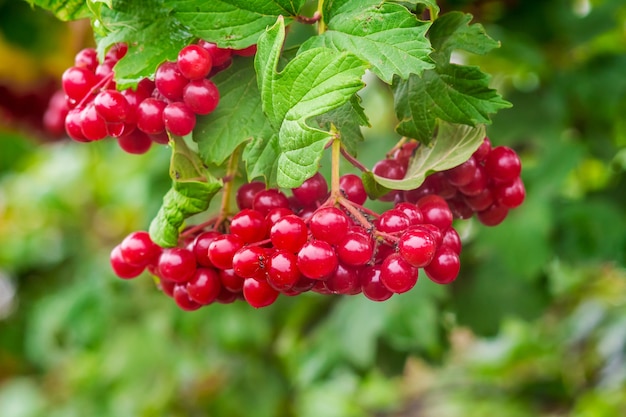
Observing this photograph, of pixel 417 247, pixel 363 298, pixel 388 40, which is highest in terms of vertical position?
pixel 388 40

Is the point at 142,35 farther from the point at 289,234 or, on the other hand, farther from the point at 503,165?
the point at 503,165

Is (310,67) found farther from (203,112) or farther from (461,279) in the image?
(461,279)

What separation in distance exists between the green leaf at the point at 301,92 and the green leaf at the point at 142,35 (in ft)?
0.33

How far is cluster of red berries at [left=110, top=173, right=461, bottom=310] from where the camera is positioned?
0.52 meters

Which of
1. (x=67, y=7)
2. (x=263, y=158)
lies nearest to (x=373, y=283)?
(x=263, y=158)

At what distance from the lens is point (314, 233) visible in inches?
20.7

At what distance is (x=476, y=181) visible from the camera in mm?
623

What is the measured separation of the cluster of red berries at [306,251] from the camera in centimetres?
52

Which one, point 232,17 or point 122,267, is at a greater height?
point 232,17

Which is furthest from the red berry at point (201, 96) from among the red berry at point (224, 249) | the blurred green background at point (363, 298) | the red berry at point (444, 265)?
the blurred green background at point (363, 298)

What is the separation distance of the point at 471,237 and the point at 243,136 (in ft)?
2.60

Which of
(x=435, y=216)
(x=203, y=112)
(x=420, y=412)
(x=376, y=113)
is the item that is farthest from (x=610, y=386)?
(x=203, y=112)

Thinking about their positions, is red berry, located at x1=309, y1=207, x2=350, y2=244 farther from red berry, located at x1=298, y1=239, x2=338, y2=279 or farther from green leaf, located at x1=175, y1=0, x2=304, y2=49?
green leaf, located at x1=175, y1=0, x2=304, y2=49

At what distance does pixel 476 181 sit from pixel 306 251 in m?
0.20
